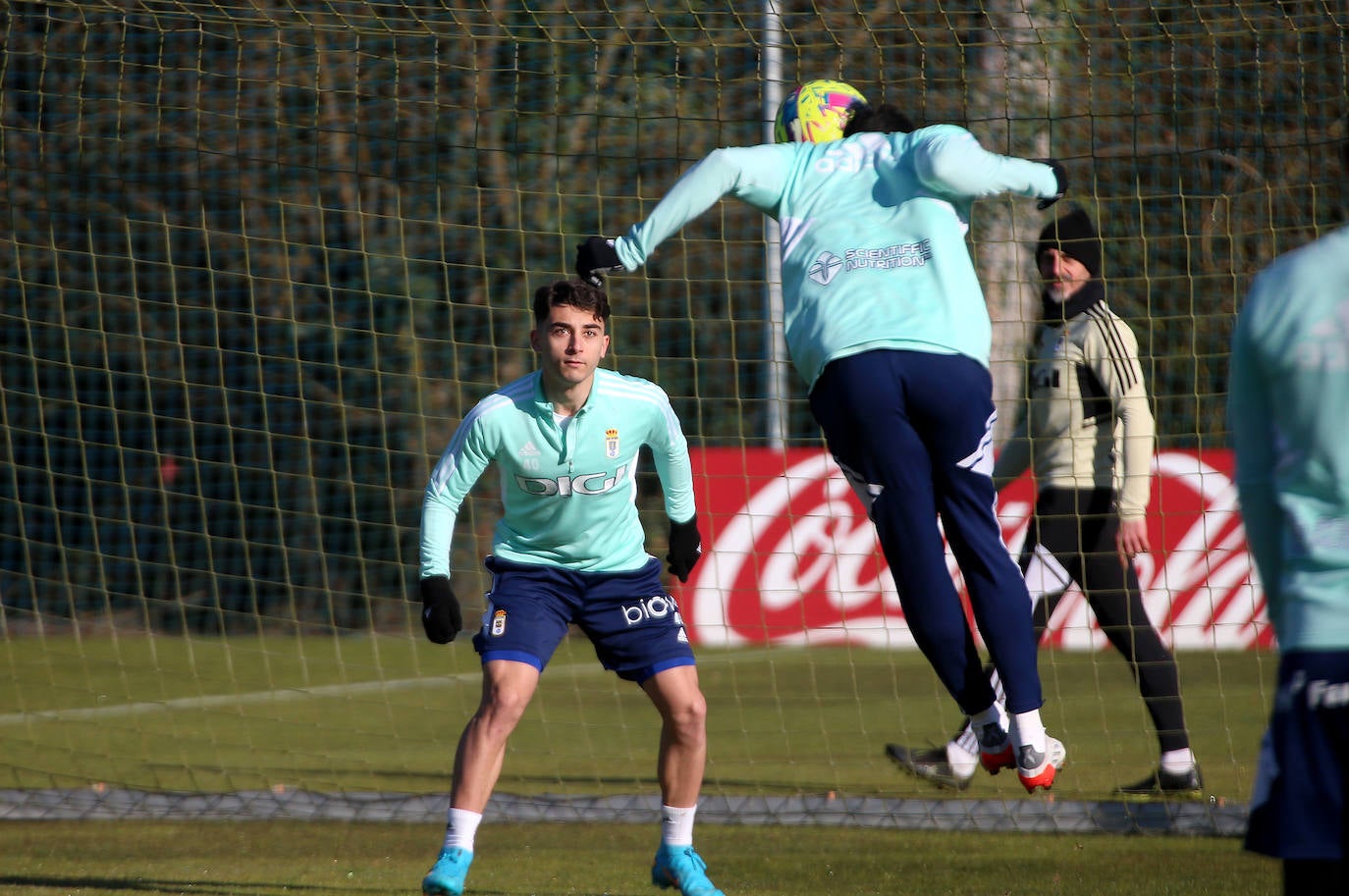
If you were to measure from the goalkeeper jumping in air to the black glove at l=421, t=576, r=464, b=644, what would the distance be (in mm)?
1120

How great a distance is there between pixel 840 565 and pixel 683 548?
19.4ft

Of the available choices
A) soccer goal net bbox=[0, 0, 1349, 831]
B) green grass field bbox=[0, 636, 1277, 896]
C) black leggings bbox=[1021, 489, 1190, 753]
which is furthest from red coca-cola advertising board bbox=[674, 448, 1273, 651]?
black leggings bbox=[1021, 489, 1190, 753]

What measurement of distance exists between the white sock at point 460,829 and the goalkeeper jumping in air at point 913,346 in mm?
1372

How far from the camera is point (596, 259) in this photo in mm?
3893

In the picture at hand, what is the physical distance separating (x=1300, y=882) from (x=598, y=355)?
9.82 feet

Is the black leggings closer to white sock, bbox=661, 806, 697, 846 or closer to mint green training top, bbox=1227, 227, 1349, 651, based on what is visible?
white sock, bbox=661, 806, 697, 846

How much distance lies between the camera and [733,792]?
265 inches

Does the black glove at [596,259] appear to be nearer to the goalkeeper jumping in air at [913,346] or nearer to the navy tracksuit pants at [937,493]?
the goalkeeper jumping in air at [913,346]

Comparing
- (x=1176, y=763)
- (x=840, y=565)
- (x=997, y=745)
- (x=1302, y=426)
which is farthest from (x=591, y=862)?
(x=840, y=565)

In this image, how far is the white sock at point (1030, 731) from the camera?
13.1ft

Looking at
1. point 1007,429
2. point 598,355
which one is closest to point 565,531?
point 598,355

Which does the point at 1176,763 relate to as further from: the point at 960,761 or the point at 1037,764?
the point at 1037,764

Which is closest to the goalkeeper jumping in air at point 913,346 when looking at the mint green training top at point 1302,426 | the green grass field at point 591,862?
the green grass field at point 591,862

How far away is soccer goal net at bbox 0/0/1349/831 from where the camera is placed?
23.5 ft
